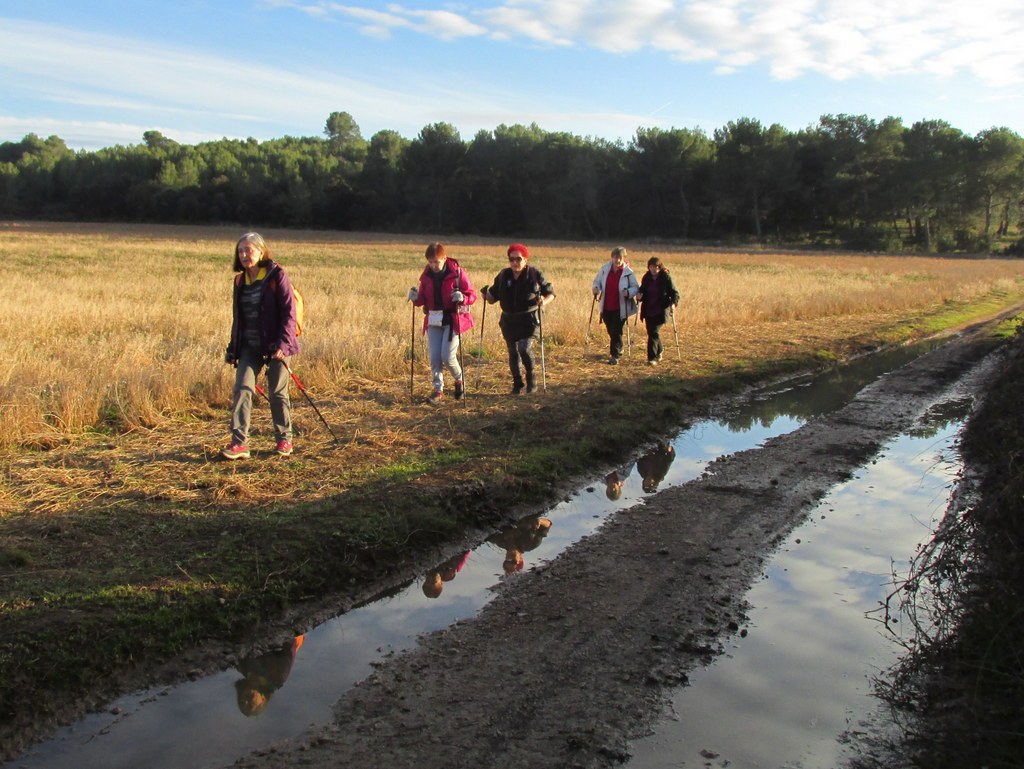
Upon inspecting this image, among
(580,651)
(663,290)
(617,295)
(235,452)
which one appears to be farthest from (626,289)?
(580,651)

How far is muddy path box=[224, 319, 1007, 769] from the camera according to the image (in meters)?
3.87

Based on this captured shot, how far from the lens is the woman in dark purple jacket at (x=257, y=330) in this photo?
776cm

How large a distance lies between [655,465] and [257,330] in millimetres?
4134

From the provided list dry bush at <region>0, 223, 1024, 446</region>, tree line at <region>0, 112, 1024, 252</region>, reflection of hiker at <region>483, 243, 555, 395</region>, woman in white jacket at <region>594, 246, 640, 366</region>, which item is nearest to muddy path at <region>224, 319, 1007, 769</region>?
reflection of hiker at <region>483, 243, 555, 395</region>

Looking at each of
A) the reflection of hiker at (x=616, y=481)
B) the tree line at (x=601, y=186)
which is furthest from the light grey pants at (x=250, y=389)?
the tree line at (x=601, y=186)

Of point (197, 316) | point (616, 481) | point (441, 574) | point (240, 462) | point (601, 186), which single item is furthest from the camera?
point (601, 186)

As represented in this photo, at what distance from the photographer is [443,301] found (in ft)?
33.7

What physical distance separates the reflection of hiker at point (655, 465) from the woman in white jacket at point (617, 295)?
4.67m

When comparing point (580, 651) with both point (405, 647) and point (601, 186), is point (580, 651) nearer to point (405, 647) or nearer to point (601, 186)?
point (405, 647)

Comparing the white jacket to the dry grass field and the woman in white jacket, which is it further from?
the dry grass field

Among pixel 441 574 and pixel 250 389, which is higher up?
pixel 250 389

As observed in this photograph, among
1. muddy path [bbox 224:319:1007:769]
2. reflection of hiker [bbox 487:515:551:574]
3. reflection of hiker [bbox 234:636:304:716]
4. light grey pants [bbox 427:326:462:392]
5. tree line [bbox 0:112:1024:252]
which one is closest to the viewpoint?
muddy path [bbox 224:319:1007:769]

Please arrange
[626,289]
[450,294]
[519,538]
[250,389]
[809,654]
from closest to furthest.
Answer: [809,654], [519,538], [250,389], [450,294], [626,289]

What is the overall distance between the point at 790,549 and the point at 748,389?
6953 millimetres
